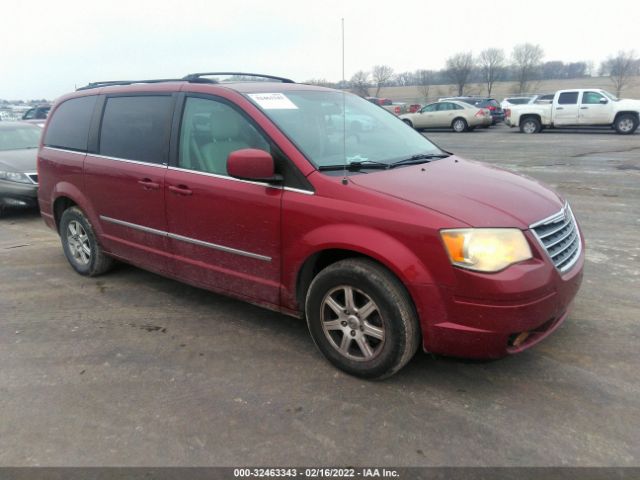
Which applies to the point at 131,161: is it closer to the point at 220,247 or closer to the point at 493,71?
the point at 220,247

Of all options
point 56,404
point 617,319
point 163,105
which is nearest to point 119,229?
point 163,105

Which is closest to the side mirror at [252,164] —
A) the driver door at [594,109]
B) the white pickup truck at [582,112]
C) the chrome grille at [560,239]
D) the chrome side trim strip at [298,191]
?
the chrome side trim strip at [298,191]

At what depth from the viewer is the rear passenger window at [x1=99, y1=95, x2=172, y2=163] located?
4.04 meters

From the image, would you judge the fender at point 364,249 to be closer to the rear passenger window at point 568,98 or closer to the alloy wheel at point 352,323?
the alloy wheel at point 352,323

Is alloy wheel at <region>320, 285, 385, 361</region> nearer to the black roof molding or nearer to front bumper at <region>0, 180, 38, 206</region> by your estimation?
the black roof molding

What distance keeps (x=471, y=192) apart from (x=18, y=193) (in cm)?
715

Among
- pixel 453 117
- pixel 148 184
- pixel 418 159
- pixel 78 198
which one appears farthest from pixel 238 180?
pixel 453 117

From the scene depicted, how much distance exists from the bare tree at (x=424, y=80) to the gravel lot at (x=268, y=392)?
67.0m

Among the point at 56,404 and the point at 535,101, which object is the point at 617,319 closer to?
the point at 56,404

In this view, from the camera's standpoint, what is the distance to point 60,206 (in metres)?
5.24

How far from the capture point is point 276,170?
3312 mm

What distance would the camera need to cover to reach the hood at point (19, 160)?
7.94 meters

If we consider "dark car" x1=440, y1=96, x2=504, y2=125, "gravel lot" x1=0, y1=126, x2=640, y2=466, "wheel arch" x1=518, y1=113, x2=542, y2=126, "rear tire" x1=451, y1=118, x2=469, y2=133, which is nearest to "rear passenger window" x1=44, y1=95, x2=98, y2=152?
"gravel lot" x1=0, y1=126, x2=640, y2=466

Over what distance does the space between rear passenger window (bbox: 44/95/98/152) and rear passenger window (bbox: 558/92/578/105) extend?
1965cm
